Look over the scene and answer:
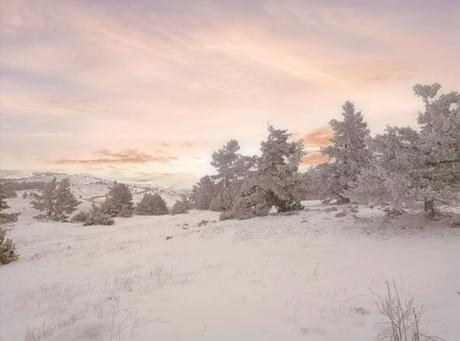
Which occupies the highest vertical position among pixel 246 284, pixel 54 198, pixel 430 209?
pixel 54 198

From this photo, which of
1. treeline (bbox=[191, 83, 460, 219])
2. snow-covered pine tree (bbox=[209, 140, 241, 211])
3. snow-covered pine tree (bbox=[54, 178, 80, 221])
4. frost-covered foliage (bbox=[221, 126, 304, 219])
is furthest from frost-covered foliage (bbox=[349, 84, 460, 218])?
snow-covered pine tree (bbox=[54, 178, 80, 221])

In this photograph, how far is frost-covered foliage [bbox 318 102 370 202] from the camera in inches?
919

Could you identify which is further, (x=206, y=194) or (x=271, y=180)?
(x=206, y=194)

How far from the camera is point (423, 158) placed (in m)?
12.9

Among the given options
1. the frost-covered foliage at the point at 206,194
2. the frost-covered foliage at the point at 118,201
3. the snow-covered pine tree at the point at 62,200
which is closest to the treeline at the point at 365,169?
the frost-covered foliage at the point at 206,194

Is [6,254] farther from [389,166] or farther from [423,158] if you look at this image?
[423,158]

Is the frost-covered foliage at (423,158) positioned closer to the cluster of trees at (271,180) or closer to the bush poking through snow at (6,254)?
the cluster of trees at (271,180)

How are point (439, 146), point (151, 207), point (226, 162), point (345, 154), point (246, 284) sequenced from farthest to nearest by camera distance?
point (151, 207) → point (226, 162) → point (345, 154) → point (439, 146) → point (246, 284)

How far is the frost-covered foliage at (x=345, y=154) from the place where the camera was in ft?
76.6

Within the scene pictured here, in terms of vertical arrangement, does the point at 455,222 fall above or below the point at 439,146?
below

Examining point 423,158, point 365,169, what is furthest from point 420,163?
point 365,169

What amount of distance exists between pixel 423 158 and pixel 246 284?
8371 millimetres

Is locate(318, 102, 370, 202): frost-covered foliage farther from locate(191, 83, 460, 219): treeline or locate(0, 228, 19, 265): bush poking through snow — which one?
locate(0, 228, 19, 265): bush poking through snow

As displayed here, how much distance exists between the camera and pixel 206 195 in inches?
1692
